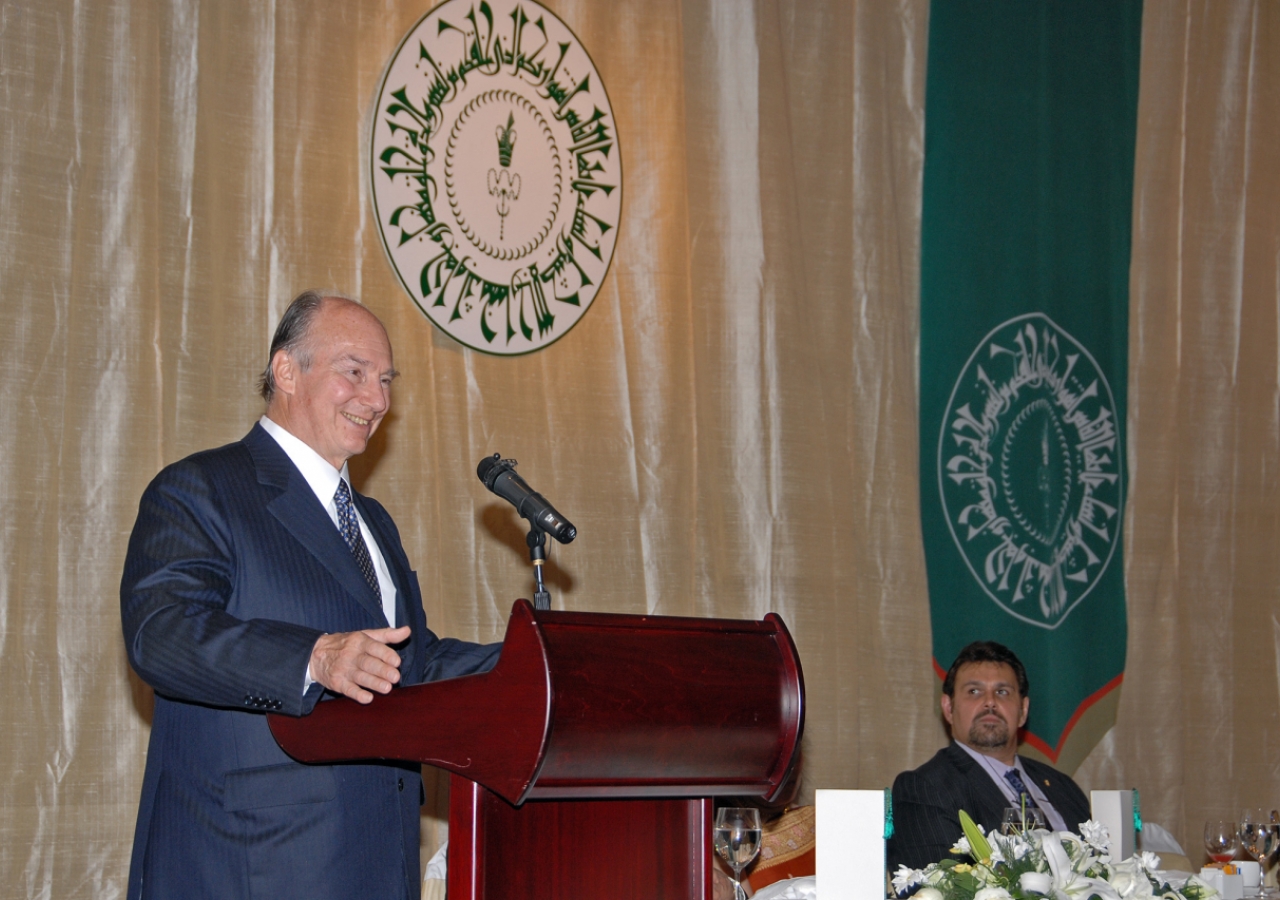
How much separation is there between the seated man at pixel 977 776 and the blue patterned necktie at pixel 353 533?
6.48 feet

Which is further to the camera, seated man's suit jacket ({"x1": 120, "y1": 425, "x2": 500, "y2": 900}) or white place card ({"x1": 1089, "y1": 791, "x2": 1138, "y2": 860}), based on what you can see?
white place card ({"x1": 1089, "y1": 791, "x2": 1138, "y2": 860})

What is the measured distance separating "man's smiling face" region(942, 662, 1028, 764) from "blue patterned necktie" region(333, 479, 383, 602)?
2.53m

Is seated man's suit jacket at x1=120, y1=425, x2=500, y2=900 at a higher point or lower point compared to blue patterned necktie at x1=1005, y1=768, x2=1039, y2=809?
higher

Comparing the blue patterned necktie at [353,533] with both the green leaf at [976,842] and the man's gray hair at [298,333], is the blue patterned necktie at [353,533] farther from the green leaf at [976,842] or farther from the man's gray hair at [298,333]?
the green leaf at [976,842]

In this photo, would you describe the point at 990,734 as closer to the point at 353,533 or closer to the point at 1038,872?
the point at 1038,872

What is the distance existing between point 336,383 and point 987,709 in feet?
8.72

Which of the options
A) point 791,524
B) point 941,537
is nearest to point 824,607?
point 791,524

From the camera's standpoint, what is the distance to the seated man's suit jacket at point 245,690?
75.1 inches

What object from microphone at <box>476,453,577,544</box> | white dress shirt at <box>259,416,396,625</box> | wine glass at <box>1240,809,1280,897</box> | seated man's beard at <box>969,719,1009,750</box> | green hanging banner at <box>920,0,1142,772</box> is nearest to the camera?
microphone at <box>476,453,577,544</box>

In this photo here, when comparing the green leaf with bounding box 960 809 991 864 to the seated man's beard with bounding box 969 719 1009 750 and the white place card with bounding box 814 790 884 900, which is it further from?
the seated man's beard with bounding box 969 719 1009 750

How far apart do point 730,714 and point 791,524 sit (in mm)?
2972

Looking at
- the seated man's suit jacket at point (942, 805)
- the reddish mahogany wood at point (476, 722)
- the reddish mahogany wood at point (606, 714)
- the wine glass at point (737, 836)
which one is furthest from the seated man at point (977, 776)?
the reddish mahogany wood at point (476, 722)

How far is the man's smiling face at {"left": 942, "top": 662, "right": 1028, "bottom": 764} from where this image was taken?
13.9 ft

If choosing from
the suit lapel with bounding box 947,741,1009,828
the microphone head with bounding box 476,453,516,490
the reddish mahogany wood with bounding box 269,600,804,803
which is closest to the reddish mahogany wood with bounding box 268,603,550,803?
the reddish mahogany wood with bounding box 269,600,804,803
